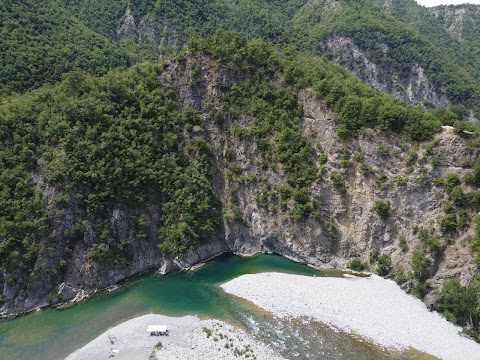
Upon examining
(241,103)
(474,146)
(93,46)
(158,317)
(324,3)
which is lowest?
(158,317)

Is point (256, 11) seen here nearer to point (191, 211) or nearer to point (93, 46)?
point (93, 46)

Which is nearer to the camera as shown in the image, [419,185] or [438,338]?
[438,338]

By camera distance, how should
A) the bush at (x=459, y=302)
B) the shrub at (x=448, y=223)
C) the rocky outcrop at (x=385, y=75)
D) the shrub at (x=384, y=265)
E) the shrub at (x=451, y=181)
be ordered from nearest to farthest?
the bush at (x=459, y=302), the shrub at (x=448, y=223), the shrub at (x=451, y=181), the shrub at (x=384, y=265), the rocky outcrop at (x=385, y=75)

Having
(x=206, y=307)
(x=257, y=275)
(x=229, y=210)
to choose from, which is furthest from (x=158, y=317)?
(x=229, y=210)

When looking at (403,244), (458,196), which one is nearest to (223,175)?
(403,244)

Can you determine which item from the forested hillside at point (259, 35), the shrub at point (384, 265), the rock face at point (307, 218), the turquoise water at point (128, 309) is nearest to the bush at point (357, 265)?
the rock face at point (307, 218)

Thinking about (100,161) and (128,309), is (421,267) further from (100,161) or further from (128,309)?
(100,161)

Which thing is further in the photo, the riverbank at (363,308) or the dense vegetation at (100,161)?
the dense vegetation at (100,161)

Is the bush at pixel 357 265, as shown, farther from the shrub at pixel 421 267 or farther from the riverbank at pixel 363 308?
the shrub at pixel 421 267
